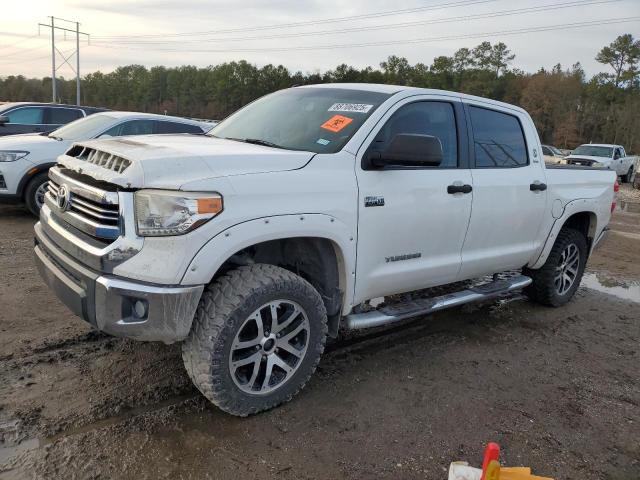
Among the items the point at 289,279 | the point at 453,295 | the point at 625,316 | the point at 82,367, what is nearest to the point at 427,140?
the point at 289,279

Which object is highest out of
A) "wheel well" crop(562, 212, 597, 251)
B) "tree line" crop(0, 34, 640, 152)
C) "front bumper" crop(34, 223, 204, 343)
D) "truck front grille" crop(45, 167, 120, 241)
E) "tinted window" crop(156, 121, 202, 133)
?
"tree line" crop(0, 34, 640, 152)

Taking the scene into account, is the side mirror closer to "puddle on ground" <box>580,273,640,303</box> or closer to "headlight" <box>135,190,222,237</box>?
"headlight" <box>135,190,222,237</box>

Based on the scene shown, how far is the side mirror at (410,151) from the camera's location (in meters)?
3.28

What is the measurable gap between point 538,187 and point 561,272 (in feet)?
4.26

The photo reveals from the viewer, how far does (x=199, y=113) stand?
91.1 metres

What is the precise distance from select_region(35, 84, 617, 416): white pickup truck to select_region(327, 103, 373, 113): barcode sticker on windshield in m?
0.03

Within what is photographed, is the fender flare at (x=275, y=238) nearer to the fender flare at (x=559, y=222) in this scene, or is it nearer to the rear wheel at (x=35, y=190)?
the fender flare at (x=559, y=222)

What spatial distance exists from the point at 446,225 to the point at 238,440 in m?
2.07

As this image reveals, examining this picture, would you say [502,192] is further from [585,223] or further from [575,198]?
[585,223]

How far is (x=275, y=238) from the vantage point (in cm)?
298

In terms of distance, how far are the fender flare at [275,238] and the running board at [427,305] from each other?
0.18m

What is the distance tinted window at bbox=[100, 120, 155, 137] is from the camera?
837 cm

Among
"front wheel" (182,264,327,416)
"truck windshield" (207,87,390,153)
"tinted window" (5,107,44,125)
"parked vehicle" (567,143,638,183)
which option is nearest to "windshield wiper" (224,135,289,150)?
"truck windshield" (207,87,390,153)

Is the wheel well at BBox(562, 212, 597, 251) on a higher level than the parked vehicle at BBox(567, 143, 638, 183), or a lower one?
lower
